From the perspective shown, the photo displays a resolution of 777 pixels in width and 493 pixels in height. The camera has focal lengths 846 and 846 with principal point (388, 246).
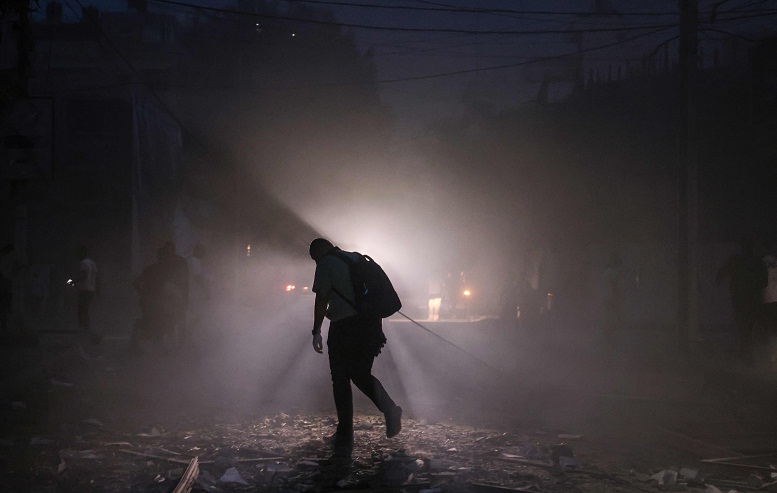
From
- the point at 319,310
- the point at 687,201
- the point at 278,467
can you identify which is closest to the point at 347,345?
the point at 319,310

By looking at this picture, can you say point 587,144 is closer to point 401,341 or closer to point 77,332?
point 401,341

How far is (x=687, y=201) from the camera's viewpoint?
48.0 feet

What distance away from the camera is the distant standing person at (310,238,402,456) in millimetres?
6971

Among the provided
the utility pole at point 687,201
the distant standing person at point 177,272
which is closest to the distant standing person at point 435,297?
the utility pole at point 687,201

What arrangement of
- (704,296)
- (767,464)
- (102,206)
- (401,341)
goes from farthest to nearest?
(102,206)
(704,296)
(401,341)
(767,464)

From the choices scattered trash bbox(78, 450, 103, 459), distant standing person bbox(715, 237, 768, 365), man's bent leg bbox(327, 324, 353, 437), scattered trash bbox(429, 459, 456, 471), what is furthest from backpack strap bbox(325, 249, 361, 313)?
distant standing person bbox(715, 237, 768, 365)

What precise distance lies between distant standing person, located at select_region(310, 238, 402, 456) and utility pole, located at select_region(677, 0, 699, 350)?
9.04 meters

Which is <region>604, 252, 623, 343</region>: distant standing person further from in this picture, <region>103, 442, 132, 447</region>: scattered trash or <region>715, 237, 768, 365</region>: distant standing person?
<region>103, 442, 132, 447</region>: scattered trash

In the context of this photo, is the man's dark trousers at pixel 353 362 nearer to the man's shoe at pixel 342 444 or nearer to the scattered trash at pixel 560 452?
the man's shoe at pixel 342 444

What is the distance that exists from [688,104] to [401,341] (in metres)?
8.45

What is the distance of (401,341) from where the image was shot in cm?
1975

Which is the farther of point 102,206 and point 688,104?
point 102,206

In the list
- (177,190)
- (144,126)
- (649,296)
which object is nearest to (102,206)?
(144,126)

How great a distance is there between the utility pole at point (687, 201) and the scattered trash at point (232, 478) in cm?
1063
